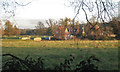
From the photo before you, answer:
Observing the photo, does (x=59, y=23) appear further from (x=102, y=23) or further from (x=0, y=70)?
(x=0, y=70)

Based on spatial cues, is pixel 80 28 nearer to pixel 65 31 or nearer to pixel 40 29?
pixel 65 31

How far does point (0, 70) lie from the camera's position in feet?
9.52

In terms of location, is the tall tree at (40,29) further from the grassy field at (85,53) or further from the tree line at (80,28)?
the grassy field at (85,53)

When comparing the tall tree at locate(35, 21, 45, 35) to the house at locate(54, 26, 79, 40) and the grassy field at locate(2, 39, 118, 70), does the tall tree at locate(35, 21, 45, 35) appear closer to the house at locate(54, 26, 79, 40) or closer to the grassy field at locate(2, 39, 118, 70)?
the house at locate(54, 26, 79, 40)

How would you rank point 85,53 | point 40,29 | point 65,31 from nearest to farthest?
point 40,29 → point 65,31 → point 85,53

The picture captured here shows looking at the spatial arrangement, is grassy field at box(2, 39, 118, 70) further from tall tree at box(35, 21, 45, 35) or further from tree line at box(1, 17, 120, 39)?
tall tree at box(35, 21, 45, 35)

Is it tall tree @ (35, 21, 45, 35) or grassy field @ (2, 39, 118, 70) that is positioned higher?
tall tree @ (35, 21, 45, 35)

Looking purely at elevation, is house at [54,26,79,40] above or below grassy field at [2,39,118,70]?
above

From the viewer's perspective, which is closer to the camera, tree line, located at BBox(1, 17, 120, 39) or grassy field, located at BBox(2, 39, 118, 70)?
tree line, located at BBox(1, 17, 120, 39)

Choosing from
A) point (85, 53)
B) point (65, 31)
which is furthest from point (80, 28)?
point (85, 53)

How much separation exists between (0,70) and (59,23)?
177cm

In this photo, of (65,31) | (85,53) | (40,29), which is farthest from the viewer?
(85,53)

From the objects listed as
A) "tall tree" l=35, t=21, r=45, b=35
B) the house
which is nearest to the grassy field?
the house

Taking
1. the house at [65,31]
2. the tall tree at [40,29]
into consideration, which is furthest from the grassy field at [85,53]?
the tall tree at [40,29]
